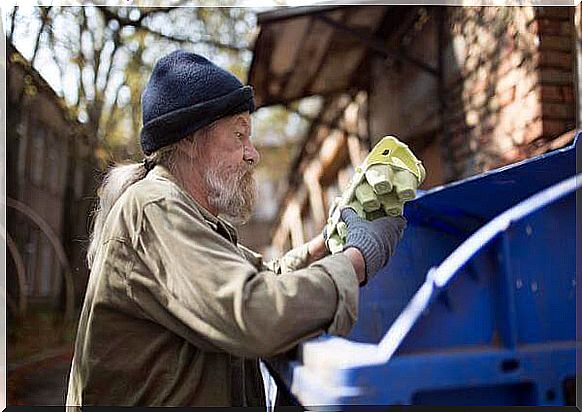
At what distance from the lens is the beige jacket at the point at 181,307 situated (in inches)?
47.1

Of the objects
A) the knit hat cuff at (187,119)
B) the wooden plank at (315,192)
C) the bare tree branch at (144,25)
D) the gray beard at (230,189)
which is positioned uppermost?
the bare tree branch at (144,25)

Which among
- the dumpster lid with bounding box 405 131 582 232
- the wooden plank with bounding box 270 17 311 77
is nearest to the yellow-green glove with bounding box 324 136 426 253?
the dumpster lid with bounding box 405 131 582 232

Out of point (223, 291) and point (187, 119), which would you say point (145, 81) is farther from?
point (223, 291)

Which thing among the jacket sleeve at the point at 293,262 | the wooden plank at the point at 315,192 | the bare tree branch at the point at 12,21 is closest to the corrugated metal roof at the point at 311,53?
the wooden plank at the point at 315,192

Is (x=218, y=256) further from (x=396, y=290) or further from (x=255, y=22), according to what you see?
(x=255, y=22)

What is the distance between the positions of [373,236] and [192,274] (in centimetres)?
39

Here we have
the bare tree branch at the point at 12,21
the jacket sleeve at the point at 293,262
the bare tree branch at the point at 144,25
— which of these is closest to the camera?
the jacket sleeve at the point at 293,262

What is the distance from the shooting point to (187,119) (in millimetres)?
1429

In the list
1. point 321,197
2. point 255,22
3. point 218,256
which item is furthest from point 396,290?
point 321,197

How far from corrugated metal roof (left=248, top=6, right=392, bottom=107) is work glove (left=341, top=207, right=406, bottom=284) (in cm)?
189

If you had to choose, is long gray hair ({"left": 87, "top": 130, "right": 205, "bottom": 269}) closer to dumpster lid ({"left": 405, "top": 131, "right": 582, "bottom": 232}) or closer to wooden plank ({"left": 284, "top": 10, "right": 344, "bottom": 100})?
dumpster lid ({"left": 405, "top": 131, "right": 582, "bottom": 232})

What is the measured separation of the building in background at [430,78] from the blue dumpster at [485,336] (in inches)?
36.4

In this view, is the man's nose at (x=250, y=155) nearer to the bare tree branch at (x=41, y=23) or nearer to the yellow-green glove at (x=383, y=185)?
the yellow-green glove at (x=383, y=185)

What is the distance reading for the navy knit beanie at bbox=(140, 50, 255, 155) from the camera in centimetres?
143
